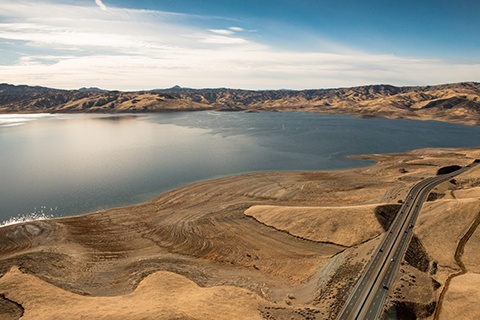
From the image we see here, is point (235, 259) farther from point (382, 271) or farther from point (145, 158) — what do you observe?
point (145, 158)

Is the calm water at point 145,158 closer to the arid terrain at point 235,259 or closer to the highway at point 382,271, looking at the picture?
the arid terrain at point 235,259

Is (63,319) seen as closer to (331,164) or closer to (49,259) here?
(49,259)

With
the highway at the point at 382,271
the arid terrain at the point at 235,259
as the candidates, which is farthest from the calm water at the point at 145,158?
the highway at the point at 382,271

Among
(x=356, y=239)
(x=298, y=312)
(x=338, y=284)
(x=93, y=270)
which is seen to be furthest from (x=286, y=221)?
(x=93, y=270)

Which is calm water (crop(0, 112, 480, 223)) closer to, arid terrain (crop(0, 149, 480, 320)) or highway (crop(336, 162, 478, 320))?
arid terrain (crop(0, 149, 480, 320))

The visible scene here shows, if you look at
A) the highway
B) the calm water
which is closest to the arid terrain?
the highway

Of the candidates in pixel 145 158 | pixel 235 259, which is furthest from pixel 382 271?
pixel 145 158
